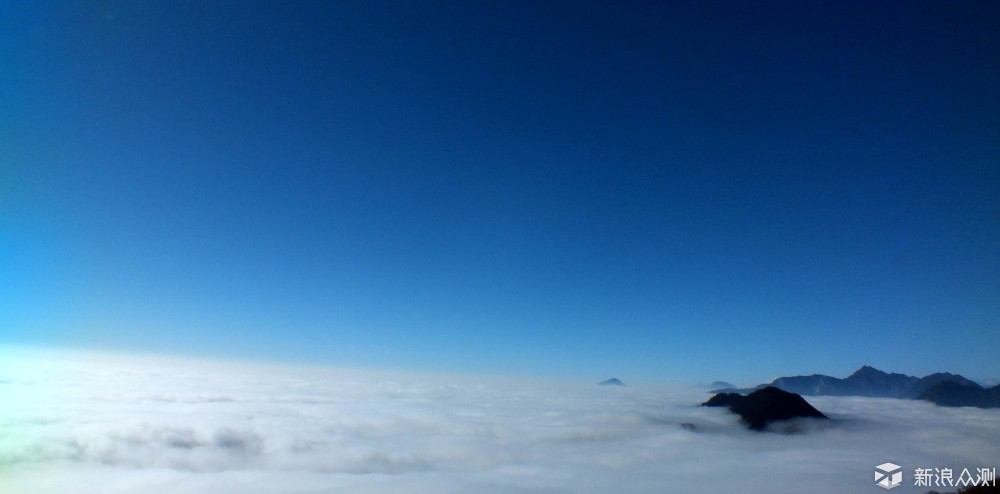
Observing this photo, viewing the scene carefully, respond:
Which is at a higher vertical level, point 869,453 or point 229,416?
point 869,453

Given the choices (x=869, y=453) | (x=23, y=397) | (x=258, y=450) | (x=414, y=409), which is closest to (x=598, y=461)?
(x=869, y=453)

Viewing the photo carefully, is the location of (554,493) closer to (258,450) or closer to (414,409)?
(258,450)

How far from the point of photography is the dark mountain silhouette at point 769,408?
13862cm

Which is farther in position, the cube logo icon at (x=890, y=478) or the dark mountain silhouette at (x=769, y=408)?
the dark mountain silhouette at (x=769, y=408)

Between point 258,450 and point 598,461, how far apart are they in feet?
319

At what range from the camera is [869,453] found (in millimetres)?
94938

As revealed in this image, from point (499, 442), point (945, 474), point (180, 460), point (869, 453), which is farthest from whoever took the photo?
point (499, 442)

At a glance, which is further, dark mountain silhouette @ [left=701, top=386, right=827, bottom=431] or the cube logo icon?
dark mountain silhouette @ [left=701, top=386, right=827, bottom=431]

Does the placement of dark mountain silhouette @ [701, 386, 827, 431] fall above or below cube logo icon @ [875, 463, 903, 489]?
below

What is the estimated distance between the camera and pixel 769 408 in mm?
140250

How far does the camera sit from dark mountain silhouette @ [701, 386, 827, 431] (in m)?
139

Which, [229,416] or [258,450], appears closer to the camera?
[258,450]

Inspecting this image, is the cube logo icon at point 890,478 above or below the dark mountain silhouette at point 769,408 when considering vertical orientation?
above

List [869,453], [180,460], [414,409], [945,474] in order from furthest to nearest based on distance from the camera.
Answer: [414,409]
[180,460]
[869,453]
[945,474]
